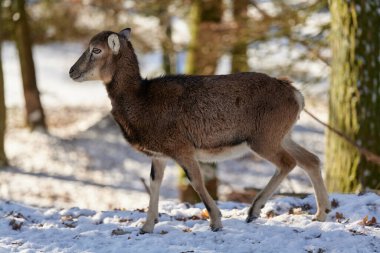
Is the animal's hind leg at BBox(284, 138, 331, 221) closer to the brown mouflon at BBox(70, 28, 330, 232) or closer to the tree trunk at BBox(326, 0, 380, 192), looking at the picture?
the brown mouflon at BBox(70, 28, 330, 232)

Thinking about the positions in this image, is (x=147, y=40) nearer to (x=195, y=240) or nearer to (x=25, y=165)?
(x=25, y=165)

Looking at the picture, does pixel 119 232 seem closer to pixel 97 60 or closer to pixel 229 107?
pixel 229 107

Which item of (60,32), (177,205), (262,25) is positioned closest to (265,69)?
(262,25)

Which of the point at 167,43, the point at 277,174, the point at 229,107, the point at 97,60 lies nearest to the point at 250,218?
the point at 277,174

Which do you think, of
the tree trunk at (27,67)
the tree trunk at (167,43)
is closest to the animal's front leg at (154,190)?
the tree trunk at (167,43)

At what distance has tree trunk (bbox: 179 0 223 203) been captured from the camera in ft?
44.9

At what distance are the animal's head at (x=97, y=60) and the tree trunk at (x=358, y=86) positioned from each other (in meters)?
3.87

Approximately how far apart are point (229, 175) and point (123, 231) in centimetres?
1135

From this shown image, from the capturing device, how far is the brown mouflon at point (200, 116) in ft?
22.8

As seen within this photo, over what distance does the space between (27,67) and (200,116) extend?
14.0m

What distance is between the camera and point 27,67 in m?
19.9

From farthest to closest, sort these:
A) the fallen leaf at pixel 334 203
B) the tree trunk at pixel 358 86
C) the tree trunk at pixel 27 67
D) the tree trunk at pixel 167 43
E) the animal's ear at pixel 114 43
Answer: the tree trunk at pixel 27 67
the tree trunk at pixel 167 43
the tree trunk at pixel 358 86
the fallen leaf at pixel 334 203
the animal's ear at pixel 114 43

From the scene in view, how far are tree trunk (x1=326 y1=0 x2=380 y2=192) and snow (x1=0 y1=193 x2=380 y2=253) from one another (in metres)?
1.48

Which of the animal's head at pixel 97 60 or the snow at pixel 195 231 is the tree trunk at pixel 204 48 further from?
the animal's head at pixel 97 60
